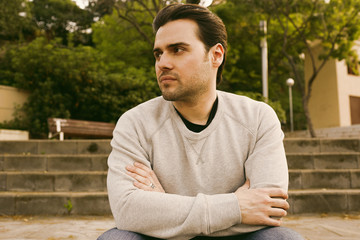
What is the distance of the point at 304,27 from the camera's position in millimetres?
10602

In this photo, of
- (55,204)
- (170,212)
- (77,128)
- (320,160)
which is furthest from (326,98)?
(170,212)

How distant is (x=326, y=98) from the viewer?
16156 mm

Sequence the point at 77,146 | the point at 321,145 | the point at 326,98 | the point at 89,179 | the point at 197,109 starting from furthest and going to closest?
the point at 326,98 < the point at 77,146 < the point at 321,145 < the point at 89,179 < the point at 197,109

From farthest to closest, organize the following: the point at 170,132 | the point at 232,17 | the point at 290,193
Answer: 1. the point at 232,17
2. the point at 290,193
3. the point at 170,132

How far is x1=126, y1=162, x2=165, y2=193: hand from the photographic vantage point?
5.08 ft

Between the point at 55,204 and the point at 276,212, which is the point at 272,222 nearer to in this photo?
the point at 276,212

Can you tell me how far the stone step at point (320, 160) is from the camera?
4.96 m

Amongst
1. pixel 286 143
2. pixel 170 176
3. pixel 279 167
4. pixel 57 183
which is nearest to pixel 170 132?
pixel 170 176

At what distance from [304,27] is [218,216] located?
10.6m

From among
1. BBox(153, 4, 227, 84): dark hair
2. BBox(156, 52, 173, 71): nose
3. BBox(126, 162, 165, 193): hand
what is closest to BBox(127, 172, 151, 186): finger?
BBox(126, 162, 165, 193): hand

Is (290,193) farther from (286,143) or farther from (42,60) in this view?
(42,60)

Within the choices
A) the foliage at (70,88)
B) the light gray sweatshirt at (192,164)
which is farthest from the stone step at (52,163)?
the foliage at (70,88)

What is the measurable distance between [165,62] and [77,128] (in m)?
7.08

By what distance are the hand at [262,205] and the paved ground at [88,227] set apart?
5.38 feet
